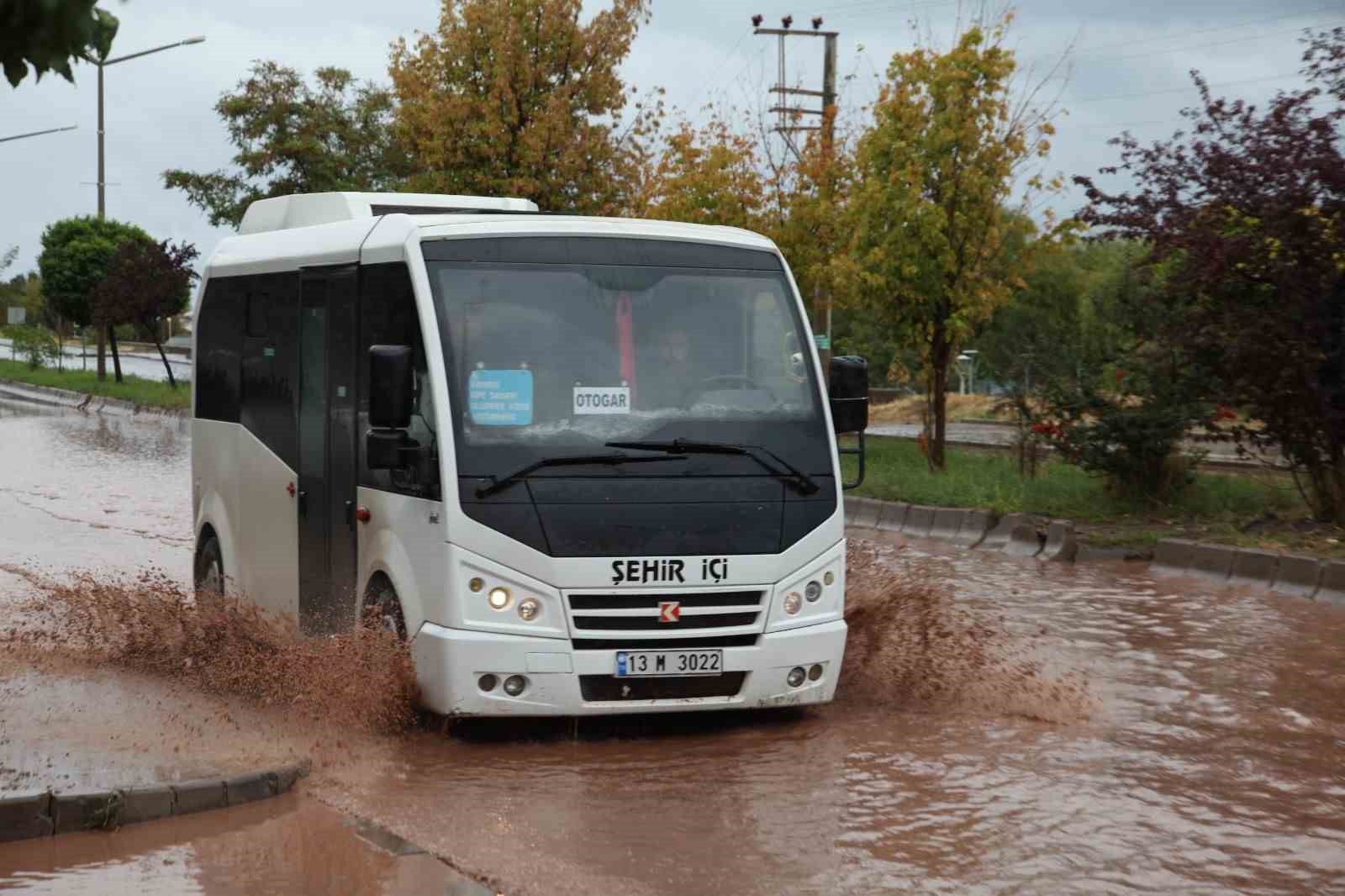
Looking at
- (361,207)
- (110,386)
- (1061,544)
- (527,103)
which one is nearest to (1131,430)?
(1061,544)

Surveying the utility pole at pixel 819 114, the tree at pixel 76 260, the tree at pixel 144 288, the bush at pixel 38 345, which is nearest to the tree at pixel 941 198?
the utility pole at pixel 819 114

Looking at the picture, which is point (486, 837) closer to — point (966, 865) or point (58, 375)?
point (966, 865)

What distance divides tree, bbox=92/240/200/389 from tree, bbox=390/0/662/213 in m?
16.7

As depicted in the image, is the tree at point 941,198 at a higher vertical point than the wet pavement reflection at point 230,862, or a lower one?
higher

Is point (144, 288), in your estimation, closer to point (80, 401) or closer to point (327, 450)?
point (80, 401)

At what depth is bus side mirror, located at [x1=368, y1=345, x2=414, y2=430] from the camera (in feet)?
25.3

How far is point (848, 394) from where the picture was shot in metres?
8.59

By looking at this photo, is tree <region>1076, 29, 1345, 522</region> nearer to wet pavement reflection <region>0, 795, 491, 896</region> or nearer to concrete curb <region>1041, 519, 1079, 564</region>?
concrete curb <region>1041, 519, 1079, 564</region>

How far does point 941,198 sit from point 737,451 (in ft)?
57.3

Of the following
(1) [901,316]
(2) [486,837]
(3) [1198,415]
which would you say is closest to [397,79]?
(1) [901,316]

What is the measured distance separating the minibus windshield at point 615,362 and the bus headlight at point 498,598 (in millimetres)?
509

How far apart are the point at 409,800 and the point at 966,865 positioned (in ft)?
7.29

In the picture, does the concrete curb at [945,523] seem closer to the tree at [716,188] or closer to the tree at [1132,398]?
the tree at [1132,398]

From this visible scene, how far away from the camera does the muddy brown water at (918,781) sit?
6.04 metres
